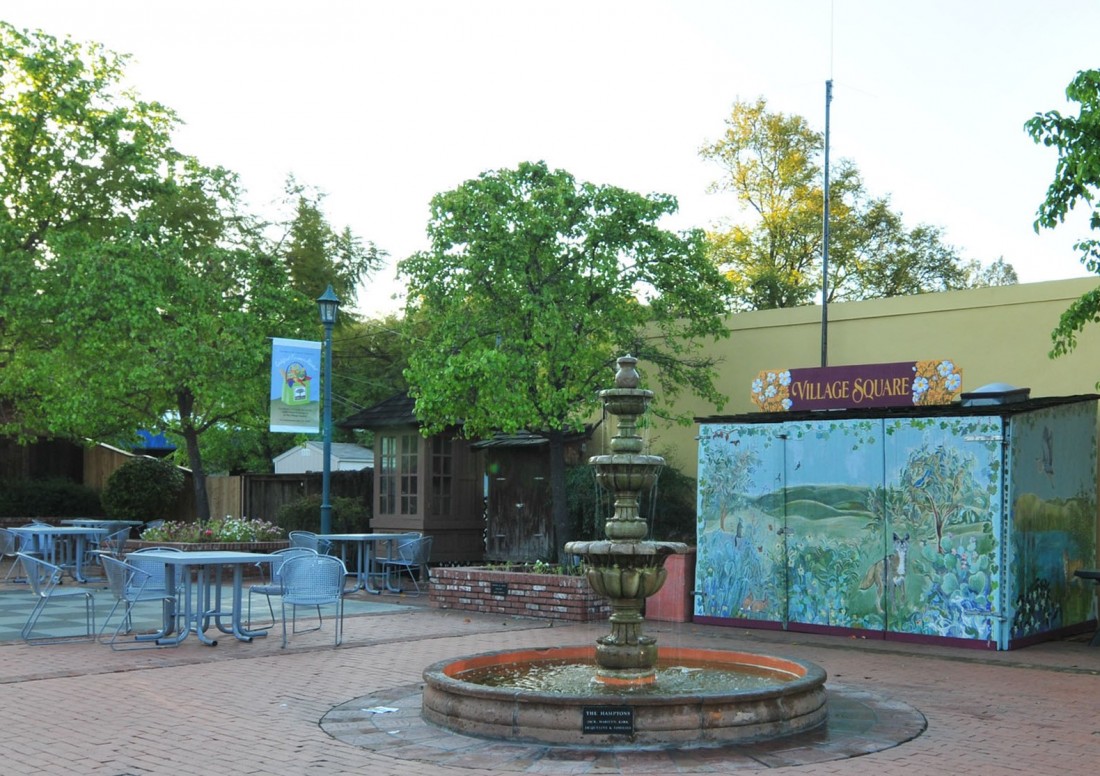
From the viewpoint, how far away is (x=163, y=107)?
2722 centimetres

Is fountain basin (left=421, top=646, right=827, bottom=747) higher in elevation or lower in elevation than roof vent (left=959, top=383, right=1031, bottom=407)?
lower

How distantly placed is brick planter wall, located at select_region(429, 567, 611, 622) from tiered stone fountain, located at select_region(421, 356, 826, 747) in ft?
12.2

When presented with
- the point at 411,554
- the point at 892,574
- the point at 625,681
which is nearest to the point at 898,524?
the point at 892,574

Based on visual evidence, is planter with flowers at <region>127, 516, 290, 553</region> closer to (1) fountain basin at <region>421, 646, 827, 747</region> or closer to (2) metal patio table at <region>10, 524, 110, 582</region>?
(2) metal patio table at <region>10, 524, 110, 582</region>

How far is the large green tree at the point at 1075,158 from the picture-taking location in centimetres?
1103

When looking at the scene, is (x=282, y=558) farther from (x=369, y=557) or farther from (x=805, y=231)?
(x=805, y=231)

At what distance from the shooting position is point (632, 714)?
7.32 metres

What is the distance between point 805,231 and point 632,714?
101 feet

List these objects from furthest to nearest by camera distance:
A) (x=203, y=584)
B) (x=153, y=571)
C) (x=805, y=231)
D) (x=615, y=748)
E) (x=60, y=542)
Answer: (x=805, y=231) < (x=60, y=542) < (x=203, y=584) < (x=153, y=571) < (x=615, y=748)

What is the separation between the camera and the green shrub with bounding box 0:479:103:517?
26422mm

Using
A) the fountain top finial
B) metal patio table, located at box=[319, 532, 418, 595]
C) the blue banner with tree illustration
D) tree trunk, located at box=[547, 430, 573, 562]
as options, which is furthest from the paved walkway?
the blue banner with tree illustration

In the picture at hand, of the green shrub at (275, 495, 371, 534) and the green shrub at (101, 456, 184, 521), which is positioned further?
the green shrub at (101, 456, 184, 521)

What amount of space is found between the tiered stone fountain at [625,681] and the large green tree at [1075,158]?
17.1ft

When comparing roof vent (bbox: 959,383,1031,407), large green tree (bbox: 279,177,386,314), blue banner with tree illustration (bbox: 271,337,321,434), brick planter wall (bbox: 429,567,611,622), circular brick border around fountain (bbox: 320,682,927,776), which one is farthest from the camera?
large green tree (bbox: 279,177,386,314)
